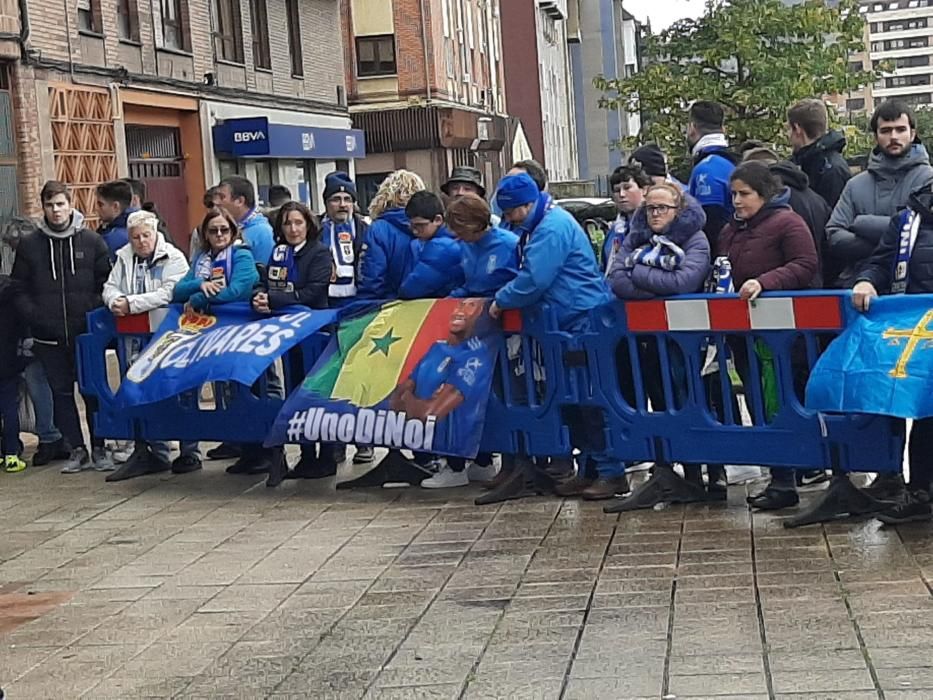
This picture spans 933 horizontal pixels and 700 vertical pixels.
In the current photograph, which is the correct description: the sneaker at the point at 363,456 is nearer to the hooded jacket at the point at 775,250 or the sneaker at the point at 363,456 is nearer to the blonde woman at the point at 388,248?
the blonde woman at the point at 388,248

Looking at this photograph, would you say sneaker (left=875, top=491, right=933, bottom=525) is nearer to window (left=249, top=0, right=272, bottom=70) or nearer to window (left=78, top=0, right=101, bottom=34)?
window (left=78, top=0, right=101, bottom=34)

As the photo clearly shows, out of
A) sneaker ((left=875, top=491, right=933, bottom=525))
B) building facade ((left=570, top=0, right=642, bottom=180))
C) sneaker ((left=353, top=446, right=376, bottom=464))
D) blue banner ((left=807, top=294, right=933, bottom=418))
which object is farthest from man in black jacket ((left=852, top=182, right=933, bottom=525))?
building facade ((left=570, top=0, right=642, bottom=180))

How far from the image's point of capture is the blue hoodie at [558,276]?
895 cm

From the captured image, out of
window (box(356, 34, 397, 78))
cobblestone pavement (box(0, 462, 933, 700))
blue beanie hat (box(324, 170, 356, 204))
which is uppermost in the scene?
window (box(356, 34, 397, 78))

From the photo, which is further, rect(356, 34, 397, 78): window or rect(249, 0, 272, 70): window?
rect(356, 34, 397, 78): window

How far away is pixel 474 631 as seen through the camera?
21.0ft

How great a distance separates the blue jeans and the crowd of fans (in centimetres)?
1

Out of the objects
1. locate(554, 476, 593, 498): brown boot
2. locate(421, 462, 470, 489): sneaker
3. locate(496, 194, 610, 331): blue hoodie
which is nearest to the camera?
locate(496, 194, 610, 331): blue hoodie

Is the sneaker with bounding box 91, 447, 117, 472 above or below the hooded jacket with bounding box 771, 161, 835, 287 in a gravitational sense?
below

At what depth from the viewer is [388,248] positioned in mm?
9969

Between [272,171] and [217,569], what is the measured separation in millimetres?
22637

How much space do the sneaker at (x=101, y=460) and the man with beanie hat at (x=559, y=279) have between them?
3235 millimetres

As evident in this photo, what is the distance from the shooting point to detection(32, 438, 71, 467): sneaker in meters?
11.5

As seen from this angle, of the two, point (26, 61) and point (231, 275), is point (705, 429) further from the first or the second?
point (26, 61)
